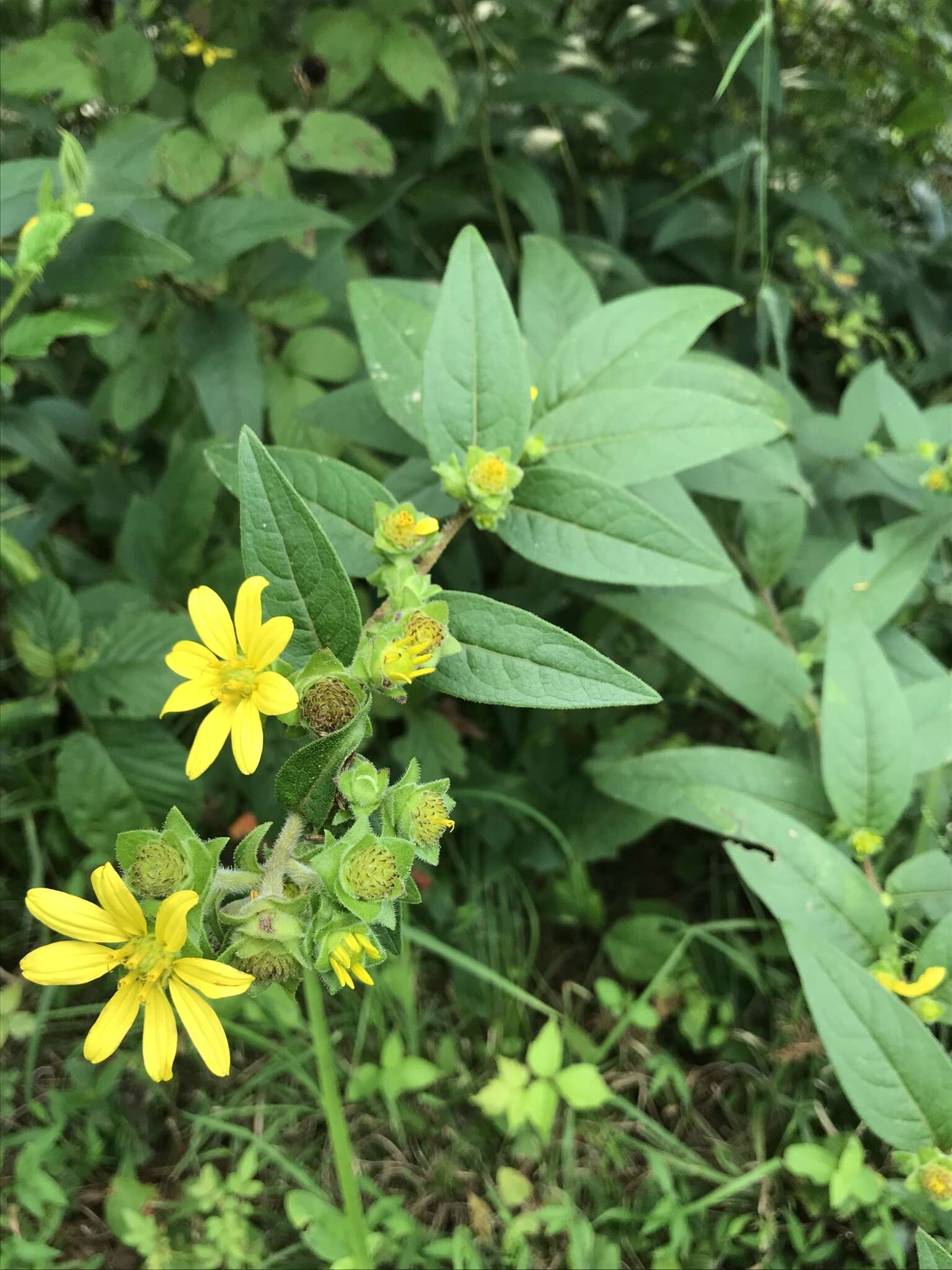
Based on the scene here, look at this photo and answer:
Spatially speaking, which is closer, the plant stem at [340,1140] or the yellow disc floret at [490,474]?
the yellow disc floret at [490,474]

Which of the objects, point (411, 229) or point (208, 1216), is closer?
point (208, 1216)

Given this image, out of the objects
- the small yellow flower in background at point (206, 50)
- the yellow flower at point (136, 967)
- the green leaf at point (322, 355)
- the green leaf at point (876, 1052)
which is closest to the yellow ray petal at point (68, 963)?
the yellow flower at point (136, 967)

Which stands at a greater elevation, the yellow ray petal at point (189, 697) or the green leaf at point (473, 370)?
the green leaf at point (473, 370)

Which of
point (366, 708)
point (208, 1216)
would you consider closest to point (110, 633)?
point (366, 708)

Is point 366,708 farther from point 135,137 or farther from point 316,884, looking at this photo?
point 135,137

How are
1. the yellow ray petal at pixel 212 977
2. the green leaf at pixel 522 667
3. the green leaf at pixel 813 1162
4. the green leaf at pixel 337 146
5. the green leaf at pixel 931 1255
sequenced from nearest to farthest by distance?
the yellow ray petal at pixel 212 977
the green leaf at pixel 522 667
the green leaf at pixel 931 1255
the green leaf at pixel 813 1162
the green leaf at pixel 337 146

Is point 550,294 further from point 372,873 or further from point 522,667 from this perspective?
point 372,873

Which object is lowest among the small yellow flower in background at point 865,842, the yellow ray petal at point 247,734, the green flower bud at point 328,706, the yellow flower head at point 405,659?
the small yellow flower in background at point 865,842

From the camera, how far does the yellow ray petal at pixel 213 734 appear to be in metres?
0.78

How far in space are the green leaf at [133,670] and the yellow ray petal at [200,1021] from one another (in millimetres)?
641

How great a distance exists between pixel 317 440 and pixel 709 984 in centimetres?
136

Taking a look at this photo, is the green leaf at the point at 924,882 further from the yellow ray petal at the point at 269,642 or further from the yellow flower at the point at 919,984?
the yellow ray petal at the point at 269,642

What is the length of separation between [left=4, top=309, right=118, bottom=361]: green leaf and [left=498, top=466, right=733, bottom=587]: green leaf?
618 mm

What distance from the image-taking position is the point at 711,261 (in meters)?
2.00
